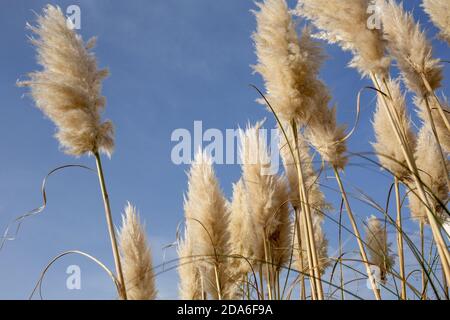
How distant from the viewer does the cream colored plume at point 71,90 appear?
2.60 m

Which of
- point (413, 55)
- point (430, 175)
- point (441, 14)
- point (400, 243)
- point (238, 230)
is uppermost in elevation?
point (441, 14)

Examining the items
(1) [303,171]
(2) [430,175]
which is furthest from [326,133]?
(2) [430,175]

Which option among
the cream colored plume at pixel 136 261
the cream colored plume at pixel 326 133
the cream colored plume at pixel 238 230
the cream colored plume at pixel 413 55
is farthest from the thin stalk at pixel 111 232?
Result: the cream colored plume at pixel 413 55

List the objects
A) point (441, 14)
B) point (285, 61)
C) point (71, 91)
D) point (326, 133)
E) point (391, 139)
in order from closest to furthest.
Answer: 1. point (71, 91)
2. point (285, 61)
3. point (326, 133)
4. point (441, 14)
5. point (391, 139)

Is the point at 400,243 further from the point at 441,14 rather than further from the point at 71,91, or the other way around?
the point at 71,91

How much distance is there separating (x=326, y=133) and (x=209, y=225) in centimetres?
106

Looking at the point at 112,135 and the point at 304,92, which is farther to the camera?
the point at 304,92

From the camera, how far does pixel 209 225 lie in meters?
3.37

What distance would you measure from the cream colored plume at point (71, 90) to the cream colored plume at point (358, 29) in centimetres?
138
